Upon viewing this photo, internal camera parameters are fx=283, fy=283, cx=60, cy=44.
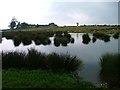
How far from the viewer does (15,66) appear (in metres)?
10.4

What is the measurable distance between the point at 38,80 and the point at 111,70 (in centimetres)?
220

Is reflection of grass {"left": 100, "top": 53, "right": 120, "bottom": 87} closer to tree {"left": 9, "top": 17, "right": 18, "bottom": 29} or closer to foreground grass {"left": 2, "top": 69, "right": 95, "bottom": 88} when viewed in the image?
foreground grass {"left": 2, "top": 69, "right": 95, "bottom": 88}

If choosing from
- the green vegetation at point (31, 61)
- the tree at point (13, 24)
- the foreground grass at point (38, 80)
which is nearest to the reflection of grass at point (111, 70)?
the foreground grass at point (38, 80)

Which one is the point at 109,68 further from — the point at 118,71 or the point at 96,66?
the point at 96,66

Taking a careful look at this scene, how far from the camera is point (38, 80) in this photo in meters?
8.05

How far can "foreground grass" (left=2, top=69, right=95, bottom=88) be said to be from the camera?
23.6 ft

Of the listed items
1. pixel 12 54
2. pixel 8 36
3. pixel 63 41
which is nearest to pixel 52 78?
pixel 12 54

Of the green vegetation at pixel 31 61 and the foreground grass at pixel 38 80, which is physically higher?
the green vegetation at pixel 31 61

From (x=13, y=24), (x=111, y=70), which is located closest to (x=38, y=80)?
(x=111, y=70)

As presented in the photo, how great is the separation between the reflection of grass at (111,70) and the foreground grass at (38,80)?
0.76 metres

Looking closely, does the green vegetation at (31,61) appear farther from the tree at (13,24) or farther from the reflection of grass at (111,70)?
the tree at (13,24)

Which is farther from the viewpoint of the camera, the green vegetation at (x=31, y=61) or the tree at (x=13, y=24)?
the tree at (x=13, y=24)

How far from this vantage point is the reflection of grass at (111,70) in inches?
321

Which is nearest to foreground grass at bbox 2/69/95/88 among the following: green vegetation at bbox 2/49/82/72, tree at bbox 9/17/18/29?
green vegetation at bbox 2/49/82/72
